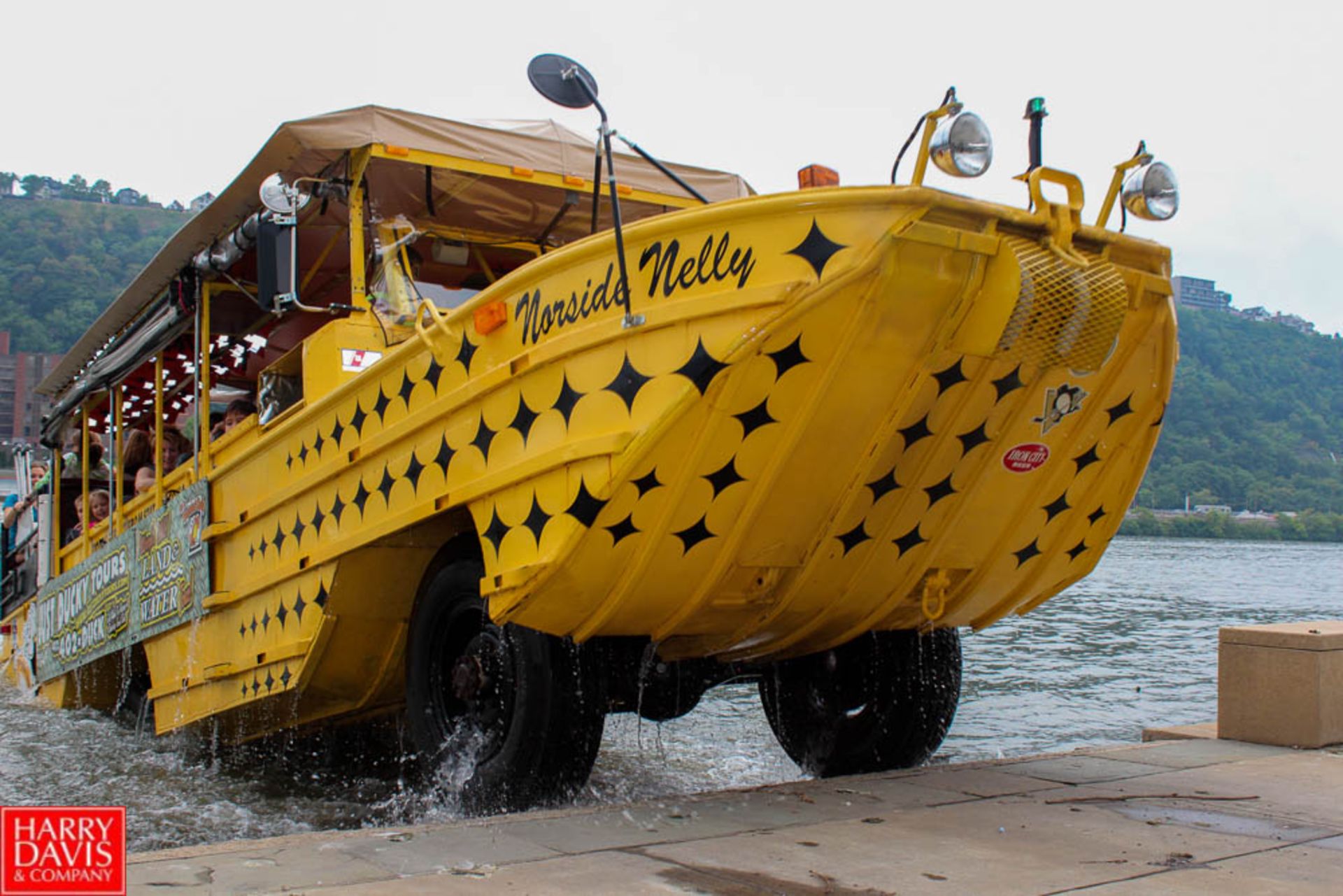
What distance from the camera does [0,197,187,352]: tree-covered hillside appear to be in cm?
4412

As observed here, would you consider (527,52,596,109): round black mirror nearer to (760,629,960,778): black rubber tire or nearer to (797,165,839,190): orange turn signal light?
(797,165,839,190): orange turn signal light

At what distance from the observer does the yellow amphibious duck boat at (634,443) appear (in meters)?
3.24

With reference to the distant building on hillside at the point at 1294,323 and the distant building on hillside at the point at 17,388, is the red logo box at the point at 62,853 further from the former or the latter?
the distant building on hillside at the point at 1294,323

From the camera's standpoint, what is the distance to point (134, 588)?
654 cm

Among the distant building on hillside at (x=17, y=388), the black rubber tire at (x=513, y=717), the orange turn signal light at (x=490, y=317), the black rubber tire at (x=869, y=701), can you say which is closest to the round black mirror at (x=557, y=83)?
the orange turn signal light at (x=490, y=317)

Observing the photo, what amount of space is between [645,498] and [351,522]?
1490 millimetres

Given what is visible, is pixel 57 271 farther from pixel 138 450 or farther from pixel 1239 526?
pixel 1239 526

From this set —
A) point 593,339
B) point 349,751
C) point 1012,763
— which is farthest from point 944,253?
point 349,751

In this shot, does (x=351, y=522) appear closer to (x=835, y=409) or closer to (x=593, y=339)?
(x=593, y=339)

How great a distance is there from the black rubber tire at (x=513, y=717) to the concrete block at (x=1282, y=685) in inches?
124

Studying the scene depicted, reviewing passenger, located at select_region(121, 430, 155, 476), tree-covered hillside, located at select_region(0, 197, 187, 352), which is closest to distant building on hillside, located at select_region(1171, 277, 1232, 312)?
tree-covered hillside, located at select_region(0, 197, 187, 352)

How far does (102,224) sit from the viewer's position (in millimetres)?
66750

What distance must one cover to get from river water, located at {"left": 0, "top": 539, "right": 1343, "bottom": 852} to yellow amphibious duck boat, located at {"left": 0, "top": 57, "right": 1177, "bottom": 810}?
1.25ft

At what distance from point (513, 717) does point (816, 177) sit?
6.11 feet
